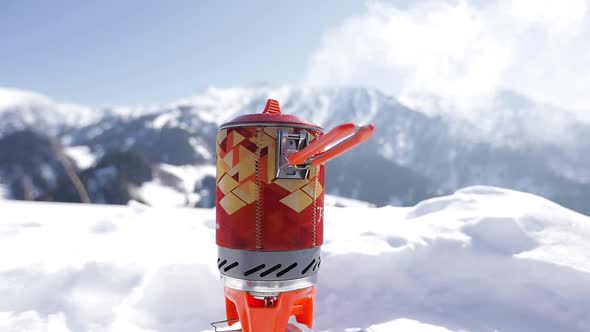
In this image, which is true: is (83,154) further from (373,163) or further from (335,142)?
(335,142)

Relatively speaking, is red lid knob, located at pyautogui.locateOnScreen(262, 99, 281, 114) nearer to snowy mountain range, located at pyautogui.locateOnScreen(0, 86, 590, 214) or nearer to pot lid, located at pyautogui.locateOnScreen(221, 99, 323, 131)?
pot lid, located at pyautogui.locateOnScreen(221, 99, 323, 131)

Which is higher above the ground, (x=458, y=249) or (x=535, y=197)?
(x=535, y=197)

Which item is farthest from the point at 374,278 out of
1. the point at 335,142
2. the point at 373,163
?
the point at 373,163

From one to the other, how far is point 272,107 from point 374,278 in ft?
4.97

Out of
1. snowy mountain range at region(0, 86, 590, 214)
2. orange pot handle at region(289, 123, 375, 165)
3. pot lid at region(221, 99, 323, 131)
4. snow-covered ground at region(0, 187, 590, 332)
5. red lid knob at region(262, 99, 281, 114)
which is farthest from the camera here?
snowy mountain range at region(0, 86, 590, 214)

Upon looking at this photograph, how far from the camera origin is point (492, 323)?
8.27ft

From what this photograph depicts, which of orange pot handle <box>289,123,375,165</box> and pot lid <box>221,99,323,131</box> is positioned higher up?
pot lid <box>221,99,323,131</box>

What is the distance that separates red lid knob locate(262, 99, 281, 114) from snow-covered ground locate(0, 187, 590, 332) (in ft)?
4.34

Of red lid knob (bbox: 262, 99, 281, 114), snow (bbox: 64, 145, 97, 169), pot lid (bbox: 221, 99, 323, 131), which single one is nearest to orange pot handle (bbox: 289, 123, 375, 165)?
pot lid (bbox: 221, 99, 323, 131)

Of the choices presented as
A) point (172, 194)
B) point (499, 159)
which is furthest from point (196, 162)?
point (499, 159)

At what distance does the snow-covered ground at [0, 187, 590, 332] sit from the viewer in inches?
99.7

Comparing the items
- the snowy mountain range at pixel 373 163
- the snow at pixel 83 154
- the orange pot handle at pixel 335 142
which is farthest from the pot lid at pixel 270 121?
the snow at pixel 83 154

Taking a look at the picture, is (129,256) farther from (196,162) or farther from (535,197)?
(196,162)

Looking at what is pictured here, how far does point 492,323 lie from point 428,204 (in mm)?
1586
